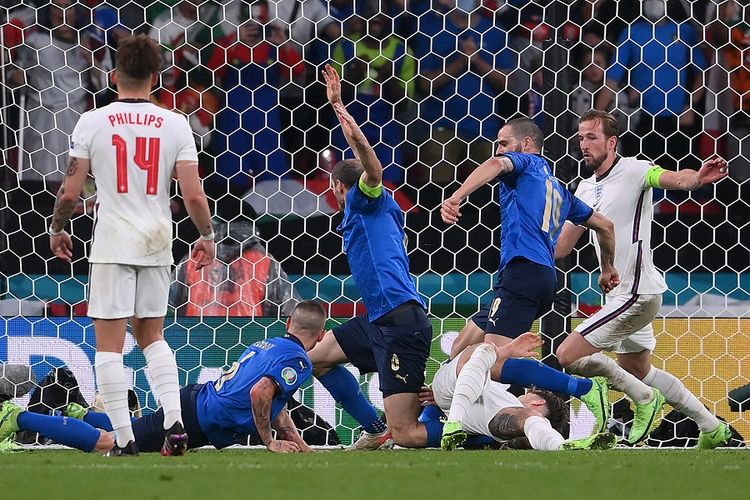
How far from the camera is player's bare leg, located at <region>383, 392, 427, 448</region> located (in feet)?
20.5

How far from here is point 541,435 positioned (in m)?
5.84

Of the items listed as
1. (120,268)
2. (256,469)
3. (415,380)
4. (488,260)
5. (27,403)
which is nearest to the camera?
(256,469)

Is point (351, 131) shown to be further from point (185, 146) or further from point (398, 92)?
point (398, 92)

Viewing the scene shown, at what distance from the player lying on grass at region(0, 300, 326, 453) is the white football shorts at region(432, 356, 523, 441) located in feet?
2.22

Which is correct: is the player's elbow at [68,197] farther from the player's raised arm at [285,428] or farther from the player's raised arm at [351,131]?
the player's raised arm at [285,428]

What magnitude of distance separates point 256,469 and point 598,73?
406 cm

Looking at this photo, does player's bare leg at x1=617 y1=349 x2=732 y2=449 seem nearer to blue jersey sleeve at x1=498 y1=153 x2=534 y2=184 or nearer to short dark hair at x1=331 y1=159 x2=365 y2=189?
blue jersey sleeve at x1=498 y1=153 x2=534 y2=184

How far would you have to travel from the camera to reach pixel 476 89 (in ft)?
25.8

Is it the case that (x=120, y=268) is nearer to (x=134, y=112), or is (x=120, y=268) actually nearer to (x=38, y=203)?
(x=134, y=112)

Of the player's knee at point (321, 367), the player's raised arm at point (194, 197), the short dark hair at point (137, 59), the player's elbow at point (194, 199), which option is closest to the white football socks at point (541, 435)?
the player's knee at point (321, 367)

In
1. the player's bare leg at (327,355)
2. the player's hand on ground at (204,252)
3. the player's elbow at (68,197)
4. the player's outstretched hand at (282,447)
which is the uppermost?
the player's elbow at (68,197)

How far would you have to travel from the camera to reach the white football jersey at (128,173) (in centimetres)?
497

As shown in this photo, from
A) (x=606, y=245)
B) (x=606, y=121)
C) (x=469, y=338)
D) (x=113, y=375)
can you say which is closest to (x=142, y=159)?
(x=113, y=375)

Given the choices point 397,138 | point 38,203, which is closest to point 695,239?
point 397,138
